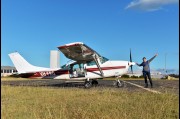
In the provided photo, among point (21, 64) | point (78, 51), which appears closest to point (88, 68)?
point (78, 51)

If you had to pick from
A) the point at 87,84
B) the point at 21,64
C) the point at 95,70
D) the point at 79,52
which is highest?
the point at 79,52

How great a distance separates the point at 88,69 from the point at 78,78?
2.59ft

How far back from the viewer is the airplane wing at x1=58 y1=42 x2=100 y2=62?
17.4 metres

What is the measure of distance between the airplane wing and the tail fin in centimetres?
278

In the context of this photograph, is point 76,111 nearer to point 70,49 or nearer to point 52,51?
point 70,49

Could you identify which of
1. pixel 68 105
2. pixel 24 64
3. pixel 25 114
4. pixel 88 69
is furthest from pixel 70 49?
pixel 25 114

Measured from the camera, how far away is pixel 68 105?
8.01 m

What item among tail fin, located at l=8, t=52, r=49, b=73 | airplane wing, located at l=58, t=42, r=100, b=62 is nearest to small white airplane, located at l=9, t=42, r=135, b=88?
airplane wing, located at l=58, t=42, r=100, b=62

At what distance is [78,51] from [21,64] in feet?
16.5

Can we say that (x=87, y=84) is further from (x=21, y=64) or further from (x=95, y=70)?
(x=21, y=64)

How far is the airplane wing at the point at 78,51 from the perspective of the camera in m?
17.4

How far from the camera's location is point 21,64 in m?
21.6

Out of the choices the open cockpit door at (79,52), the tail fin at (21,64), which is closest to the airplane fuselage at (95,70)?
the open cockpit door at (79,52)

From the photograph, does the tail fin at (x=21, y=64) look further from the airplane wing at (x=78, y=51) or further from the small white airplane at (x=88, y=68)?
the airplane wing at (x=78, y=51)
